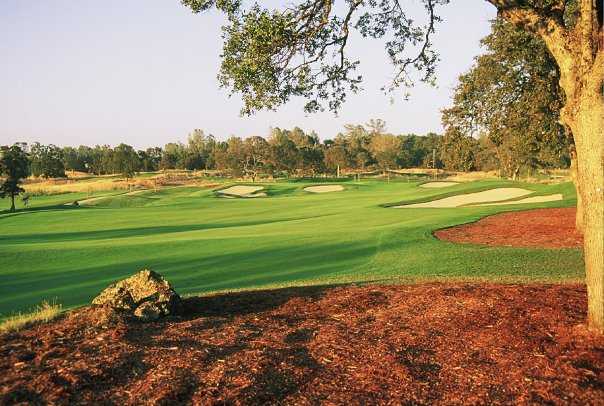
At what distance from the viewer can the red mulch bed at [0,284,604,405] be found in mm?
4605

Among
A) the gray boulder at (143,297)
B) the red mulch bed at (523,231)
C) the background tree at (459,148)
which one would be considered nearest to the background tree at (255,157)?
the red mulch bed at (523,231)

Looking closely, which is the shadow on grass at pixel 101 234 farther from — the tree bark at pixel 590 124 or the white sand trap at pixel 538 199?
the tree bark at pixel 590 124

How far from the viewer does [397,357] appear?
546cm

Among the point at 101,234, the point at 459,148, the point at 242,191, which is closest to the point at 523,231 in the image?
the point at 459,148

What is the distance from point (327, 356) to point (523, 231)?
1763 cm

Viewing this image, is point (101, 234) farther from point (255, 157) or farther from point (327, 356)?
point (255, 157)

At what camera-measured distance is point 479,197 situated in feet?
128

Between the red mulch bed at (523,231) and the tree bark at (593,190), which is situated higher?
the tree bark at (593,190)

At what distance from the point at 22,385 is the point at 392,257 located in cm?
1295

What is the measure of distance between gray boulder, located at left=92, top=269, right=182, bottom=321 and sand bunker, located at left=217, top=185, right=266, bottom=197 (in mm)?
53457

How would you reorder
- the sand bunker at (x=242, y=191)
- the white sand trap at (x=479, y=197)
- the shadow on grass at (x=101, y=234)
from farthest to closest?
the sand bunker at (x=242, y=191) → the white sand trap at (x=479, y=197) → the shadow on grass at (x=101, y=234)

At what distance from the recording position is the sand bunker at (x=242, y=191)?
6188 centimetres

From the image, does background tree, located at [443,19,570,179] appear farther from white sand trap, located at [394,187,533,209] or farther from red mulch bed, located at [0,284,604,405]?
white sand trap, located at [394,187,533,209]

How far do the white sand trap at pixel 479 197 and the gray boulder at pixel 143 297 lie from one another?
31.2m
